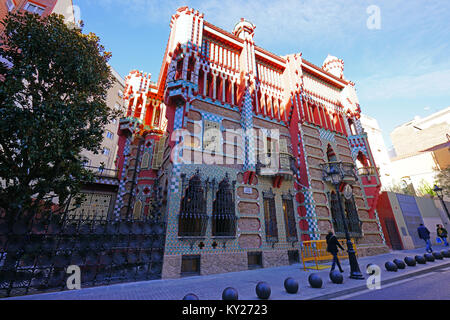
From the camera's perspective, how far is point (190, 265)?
30.2ft

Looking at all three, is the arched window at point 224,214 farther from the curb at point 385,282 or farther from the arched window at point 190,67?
the arched window at point 190,67

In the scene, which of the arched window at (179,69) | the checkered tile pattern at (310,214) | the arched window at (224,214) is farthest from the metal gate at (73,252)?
the checkered tile pattern at (310,214)

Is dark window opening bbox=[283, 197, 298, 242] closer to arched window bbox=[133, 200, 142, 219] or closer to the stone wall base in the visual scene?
the stone wall base

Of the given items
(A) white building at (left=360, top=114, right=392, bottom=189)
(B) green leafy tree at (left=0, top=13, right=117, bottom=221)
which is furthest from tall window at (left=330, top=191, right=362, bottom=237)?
(A) white building at (left=360, top=114, right=392, bottom=189)

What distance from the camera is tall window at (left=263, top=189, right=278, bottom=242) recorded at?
11.6m

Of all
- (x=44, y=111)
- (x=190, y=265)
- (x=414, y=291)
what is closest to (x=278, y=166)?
(x=190, y=265)

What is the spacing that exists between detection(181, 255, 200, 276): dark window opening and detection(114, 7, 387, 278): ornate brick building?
0.05 meters

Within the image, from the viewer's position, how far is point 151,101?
56.6 feet

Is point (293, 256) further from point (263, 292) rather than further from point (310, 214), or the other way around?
point (263, 292)

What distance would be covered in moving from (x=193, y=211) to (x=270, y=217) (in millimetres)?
4993

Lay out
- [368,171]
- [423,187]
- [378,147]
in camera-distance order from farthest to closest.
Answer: [378,147]
[423,187]
[368,171]

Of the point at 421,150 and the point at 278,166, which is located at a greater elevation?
the point at 421,150

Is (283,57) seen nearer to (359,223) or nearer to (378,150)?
(359,223)
